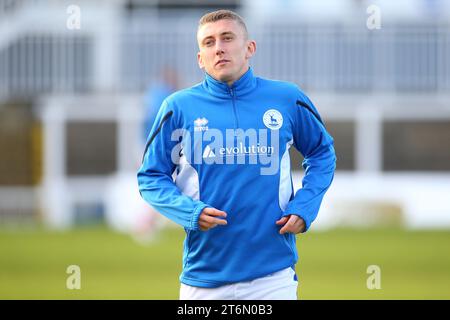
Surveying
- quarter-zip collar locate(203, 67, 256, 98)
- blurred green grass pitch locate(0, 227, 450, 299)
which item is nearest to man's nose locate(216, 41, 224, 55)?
quarter-zip collar locate(203, 67, 256, 98)

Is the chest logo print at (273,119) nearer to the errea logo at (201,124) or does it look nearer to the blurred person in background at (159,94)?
the errea logo at (201,124)

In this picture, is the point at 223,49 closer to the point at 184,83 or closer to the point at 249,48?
the point at 249,48

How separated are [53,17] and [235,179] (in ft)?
60.7

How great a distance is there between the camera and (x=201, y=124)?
17.4ft

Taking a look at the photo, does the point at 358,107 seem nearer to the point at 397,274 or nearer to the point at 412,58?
the point at 412,58

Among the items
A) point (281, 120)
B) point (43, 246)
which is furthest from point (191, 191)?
point (43, 246)

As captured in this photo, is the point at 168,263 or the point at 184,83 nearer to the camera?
the point at 168,263

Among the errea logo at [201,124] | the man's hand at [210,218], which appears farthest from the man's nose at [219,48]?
the man's hand at [210,218]

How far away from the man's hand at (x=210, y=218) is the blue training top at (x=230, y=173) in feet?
0.28

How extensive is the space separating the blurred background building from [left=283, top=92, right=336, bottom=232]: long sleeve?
15.4m

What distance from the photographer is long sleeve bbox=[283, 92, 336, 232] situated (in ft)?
17.6

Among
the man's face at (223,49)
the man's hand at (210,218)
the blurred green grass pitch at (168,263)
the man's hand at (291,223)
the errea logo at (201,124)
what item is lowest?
the blurred green grass pitch at (168,263)

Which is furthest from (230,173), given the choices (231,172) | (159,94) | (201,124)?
(159,94)

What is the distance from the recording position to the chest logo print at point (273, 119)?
17.5ft
